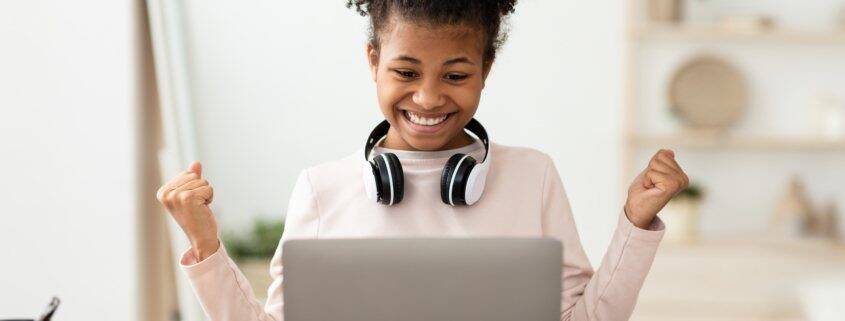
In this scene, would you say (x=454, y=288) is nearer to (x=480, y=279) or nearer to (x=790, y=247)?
(x=480, y=279)

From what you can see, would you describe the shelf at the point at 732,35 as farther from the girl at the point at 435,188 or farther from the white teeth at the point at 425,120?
the white teeth at the point at 425,120

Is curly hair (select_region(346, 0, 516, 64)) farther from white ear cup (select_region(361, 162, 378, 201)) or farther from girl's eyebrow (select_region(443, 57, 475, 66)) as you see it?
white ear cup (select_region(361, 162, 378, 201))

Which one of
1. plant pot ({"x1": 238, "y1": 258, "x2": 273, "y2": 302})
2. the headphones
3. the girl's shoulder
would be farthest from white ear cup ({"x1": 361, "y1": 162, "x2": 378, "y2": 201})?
plant pot ({"x1": 238, "y1": 258, "x2": 273, "y2": 302})

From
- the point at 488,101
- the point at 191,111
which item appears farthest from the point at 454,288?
the point at 191,111

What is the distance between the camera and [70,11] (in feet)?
7.61

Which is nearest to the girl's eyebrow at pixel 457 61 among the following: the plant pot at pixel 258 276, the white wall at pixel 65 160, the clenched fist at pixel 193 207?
the clenched fist at pixel 193 207

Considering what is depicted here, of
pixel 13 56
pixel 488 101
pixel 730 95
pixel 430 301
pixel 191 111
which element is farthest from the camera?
pixel 730 95

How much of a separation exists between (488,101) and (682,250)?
0.97 meters

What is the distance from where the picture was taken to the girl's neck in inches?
54.6

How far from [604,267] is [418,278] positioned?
408 millimetres

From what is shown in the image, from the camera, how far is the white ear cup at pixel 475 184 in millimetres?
1278

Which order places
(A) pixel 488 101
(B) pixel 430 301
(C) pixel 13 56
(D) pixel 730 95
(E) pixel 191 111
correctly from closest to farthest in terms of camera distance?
(B) pixel 430 301
(C) pixel 13 56
(A) pixel 488 101
(E) pixel 191 111
(D) pixel 730 95

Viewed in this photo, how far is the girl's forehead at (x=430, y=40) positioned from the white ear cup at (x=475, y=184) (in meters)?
0.16

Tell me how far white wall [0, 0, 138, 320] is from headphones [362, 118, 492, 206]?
115 cm
